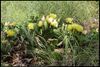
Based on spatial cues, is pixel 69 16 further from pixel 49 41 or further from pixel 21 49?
pixel 21 49

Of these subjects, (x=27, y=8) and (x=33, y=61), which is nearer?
(x=33, y=61)

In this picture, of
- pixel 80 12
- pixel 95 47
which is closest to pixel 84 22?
pixel 80 12

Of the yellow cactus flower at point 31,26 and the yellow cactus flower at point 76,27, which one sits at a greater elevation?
the yellow cactus flower at point 31,26

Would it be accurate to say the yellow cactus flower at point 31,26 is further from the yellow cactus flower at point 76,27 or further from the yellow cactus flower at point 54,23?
the yellow cactus flower at point 76,27

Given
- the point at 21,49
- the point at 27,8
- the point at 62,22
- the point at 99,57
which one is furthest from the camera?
the point at 27,8

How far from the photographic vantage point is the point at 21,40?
3.64 meters

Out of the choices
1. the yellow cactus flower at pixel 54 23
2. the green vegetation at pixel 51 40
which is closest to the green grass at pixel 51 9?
the green vegetation at pixel 51 40

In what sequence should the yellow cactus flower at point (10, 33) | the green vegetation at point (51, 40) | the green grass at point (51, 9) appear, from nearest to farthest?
the green vegetation at point (51, 40) → the yellow cactus flower at point (10, 33) → the green grass at point (51, 9)

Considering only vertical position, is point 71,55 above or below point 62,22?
below

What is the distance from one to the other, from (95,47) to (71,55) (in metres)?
0.28

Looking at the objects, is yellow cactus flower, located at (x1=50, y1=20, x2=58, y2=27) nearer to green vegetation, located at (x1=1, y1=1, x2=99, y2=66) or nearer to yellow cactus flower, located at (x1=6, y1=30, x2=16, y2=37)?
green vegetation, located at (x1=1, y1=1, x2=99, y2=66)

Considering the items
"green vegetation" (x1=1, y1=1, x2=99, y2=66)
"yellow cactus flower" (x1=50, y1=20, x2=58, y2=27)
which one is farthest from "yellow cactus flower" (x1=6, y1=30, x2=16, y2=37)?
"yellow cactus flower" (x1=50, y1=20, x2=58, y2=27)

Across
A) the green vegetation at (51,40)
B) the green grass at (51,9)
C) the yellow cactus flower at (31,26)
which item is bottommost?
the green vegetation at (51,40)

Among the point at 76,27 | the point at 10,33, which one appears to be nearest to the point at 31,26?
the point at 10,33
